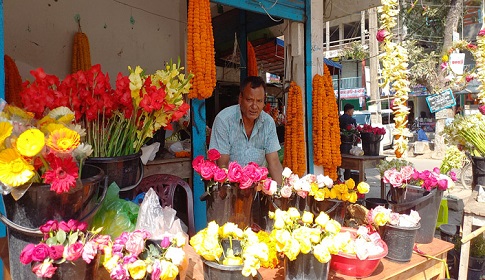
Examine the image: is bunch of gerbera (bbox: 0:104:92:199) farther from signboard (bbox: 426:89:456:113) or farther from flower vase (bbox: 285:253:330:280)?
signboard (bbox: 426:89:456:113)

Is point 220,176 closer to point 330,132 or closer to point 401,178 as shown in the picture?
point 401,178

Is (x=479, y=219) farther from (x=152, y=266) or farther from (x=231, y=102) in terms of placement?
(x=231, y=102)

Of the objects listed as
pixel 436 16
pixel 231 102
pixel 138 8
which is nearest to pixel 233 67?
pixel 231 102

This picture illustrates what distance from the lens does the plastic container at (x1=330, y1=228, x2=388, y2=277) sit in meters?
1.51

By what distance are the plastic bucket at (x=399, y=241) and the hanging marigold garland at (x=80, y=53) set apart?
4382mm

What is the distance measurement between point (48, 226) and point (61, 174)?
7.6 inches

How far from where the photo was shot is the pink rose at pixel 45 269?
1059 millimetres

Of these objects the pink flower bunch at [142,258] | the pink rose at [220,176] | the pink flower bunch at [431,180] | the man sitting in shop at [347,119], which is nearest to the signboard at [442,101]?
the man sitting in shop at [347,119]

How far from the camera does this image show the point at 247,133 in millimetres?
2793

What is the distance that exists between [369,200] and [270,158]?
857 mm

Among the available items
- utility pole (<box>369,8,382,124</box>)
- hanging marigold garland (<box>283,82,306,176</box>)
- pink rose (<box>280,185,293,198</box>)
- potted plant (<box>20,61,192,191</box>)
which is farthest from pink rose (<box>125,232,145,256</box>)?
utility pole (<box>369,8,382,124</box>)

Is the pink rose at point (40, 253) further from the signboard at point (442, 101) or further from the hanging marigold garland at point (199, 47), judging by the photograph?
the signboard at point (442, 101)

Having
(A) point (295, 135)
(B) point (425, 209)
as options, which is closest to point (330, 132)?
(A) point (295, 135)

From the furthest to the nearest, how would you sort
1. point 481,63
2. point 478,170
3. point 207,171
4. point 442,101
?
point 442,101, point 481,63, point 478,170, point 207,171
